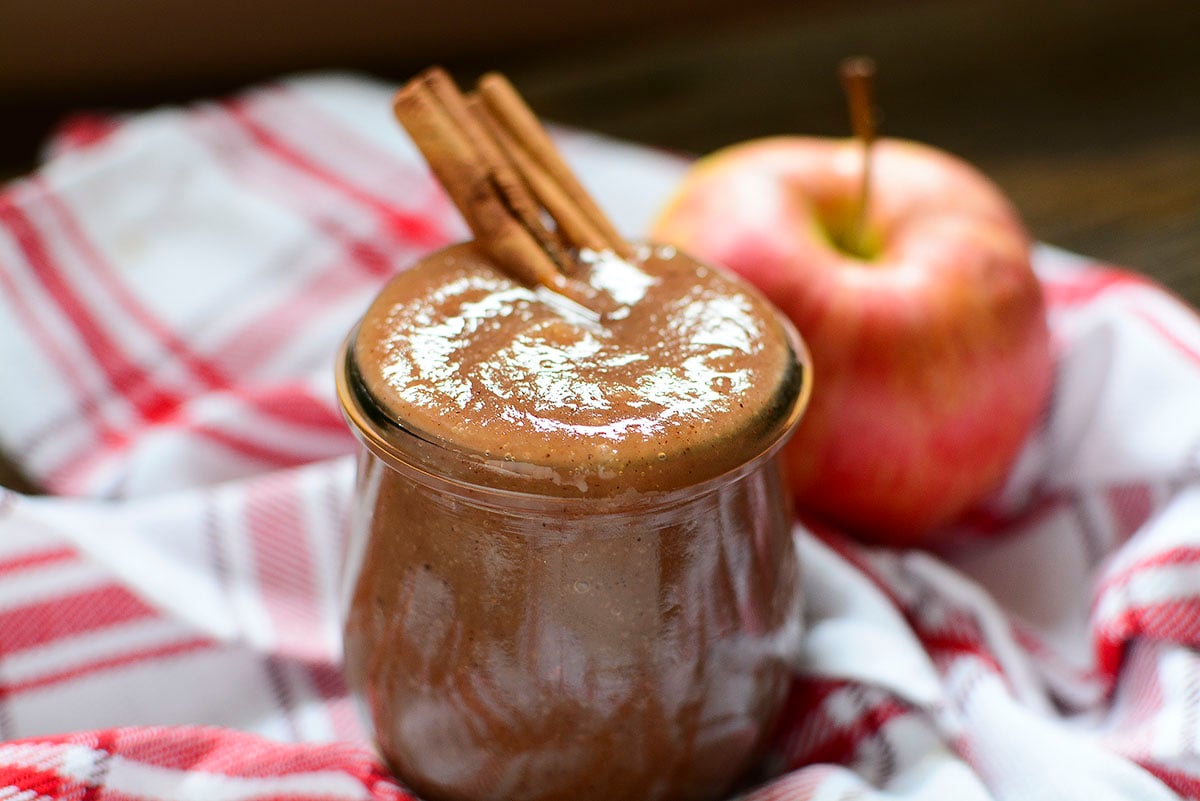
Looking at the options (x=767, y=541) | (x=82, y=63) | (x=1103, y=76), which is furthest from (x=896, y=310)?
(x=82, y=63)

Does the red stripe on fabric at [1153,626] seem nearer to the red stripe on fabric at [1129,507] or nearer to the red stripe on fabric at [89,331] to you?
the red stripe on fabric at [1129,507]

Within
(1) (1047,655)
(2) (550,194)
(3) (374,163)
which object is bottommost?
(1) (1047,655)

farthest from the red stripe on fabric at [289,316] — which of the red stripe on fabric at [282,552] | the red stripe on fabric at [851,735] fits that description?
the red stripe on fabric at [851,735]

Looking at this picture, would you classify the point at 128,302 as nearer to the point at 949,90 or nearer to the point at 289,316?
the point at 289,316

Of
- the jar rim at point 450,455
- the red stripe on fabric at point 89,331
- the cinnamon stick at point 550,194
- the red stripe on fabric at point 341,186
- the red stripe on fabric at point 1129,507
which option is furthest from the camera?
the red stripe on fabric at point 341,186

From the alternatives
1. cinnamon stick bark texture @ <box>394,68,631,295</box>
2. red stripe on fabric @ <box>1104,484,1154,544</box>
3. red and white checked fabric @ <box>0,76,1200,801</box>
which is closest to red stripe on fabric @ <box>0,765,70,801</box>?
red and white checked fabric @ <box>0,76,1200,801</box>

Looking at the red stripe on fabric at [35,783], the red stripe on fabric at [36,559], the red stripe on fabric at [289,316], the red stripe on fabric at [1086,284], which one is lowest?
the red stripe on fabric at [289,316]

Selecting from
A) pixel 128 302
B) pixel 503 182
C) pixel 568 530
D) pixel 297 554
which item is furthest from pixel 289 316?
pixel 568 530

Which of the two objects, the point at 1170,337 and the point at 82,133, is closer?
the point at 1170,337

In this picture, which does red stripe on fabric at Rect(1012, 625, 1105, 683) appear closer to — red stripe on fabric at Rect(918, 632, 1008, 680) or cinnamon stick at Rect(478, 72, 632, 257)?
red stripe on fabric at Rect(918, 632, 1008, 680)
